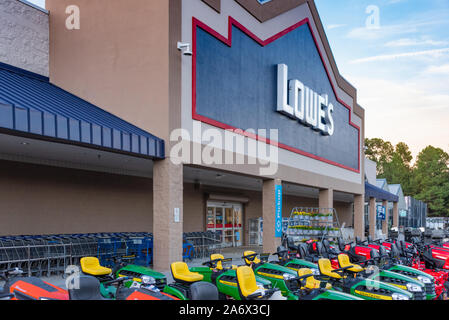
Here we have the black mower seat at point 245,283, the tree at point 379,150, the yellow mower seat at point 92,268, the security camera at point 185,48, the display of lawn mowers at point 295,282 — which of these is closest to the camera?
the display of lawn mowers at point 295,282

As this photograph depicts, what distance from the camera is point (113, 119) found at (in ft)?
45.2

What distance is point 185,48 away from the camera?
14.0 m

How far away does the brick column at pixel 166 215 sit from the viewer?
1330cm

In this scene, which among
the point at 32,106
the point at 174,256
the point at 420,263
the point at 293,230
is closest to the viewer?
the point at 32,106

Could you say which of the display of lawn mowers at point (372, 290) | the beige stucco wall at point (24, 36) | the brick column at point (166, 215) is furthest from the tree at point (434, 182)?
the display of lawn mowers at point (372, 290)

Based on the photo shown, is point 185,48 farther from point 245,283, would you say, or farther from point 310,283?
point 310,283

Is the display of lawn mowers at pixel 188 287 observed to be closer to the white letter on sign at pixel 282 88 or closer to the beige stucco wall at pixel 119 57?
the beige stucco wall at pixel 119 57

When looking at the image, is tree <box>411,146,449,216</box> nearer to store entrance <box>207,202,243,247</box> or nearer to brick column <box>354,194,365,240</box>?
brick column <box>354,194,365,240</box>

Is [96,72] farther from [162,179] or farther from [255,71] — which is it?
[255,71]

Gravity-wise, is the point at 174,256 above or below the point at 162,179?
below

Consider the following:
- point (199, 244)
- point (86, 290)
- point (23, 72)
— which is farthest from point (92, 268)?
point (199, 244)

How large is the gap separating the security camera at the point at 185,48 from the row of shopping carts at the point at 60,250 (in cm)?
655
